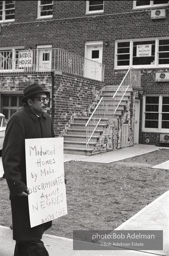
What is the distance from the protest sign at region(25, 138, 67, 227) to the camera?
363 cm

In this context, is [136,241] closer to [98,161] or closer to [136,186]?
[136,186]

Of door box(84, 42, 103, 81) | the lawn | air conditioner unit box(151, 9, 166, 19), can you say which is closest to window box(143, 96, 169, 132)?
door box(84, 42, 103, 81)

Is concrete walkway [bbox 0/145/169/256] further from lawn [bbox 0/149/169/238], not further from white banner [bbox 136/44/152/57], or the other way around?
white banner [bbox 136/44/152/57]

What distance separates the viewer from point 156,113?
61.2ft

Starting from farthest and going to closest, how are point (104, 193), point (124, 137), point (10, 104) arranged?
1. point (10, 104)
2. point (124, 137)
3. point (104, 193)

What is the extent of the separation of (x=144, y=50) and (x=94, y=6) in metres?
3.90

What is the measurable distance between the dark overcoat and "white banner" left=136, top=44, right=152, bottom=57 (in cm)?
1585

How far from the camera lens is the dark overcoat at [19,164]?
3.48 m

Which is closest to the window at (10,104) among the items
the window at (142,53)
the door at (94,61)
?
the door at (94,61)

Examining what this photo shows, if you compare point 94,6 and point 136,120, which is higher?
point 94,6

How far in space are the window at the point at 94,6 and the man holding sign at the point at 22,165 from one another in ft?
57.1

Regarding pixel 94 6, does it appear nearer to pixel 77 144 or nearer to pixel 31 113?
pixel 77 144

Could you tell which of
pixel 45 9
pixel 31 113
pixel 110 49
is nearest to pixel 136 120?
pixel 110 49

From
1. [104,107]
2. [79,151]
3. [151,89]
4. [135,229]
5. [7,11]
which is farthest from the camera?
[7,11]
